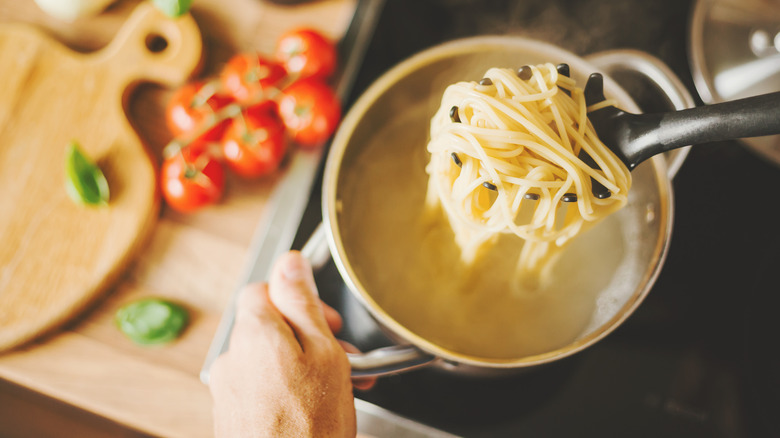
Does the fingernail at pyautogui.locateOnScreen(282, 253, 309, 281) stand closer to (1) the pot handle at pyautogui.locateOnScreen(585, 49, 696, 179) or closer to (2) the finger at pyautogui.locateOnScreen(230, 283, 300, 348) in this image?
(2) the finger at pyautogui.locateOnScreen(230, 283, 300, 348)

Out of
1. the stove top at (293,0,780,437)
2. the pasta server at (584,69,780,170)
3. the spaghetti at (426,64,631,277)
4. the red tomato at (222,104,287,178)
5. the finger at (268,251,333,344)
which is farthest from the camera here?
the red tomato at (222,104,287,178)

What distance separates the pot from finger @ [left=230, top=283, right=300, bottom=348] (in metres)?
0.10

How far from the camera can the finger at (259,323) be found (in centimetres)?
66

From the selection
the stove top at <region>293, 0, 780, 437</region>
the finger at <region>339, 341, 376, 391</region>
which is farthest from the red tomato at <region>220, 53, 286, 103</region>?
the finger at <region>339, 341, 376, 391</region>

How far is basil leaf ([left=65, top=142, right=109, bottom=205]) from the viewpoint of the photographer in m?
0.89

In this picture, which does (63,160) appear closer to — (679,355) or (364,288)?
(364,288)

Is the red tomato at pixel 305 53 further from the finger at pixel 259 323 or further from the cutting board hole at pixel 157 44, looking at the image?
the finger at pixel 259 323

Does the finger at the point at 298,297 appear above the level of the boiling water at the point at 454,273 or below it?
below

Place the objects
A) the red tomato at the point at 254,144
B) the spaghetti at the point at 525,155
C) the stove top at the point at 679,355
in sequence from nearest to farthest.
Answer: the spaghetti at the point at 525,155, the stove top at the point at 679,355, the red tomato at the point at 254,144

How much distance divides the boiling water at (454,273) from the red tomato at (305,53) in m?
0.25

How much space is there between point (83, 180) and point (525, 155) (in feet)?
2.57

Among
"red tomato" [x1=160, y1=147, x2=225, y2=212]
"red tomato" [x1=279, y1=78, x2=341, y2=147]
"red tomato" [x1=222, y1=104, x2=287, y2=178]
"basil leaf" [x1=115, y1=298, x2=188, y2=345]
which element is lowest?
"basil leaf" [x1=115, y1=298, x2=188, y2=345]

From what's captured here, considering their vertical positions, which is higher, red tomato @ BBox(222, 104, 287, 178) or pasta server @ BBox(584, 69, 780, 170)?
pasta server @ BBox(584, 69, 780, 170)

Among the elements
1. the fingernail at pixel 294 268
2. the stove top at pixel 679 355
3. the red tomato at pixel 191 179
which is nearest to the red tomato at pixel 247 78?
the red tomato at pixel 191 179
